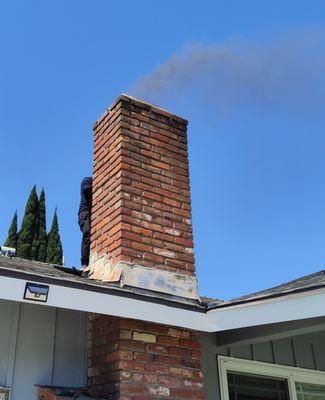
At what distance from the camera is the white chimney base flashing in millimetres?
4227

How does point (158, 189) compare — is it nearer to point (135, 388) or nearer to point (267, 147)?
point (135, 388)

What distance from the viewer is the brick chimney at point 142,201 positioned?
173 inches

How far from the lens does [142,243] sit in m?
4.44

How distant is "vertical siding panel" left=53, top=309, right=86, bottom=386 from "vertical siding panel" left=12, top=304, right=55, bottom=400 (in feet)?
0.19

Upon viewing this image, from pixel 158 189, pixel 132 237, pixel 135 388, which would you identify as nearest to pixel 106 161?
pixel 158 189

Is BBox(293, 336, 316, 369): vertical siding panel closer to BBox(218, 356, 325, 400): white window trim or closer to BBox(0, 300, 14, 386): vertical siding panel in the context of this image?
BBox(218, 356, 325, 400): white window trim

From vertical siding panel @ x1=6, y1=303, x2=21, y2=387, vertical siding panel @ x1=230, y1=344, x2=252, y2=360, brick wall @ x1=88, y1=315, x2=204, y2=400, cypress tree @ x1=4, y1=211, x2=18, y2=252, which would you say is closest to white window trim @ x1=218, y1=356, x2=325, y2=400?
vertical siding panel @ x1=230, y1=344, x2=252, y2=360

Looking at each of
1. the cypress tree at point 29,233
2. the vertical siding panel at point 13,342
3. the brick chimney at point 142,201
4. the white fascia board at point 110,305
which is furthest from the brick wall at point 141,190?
the cypress tree at point 29,233

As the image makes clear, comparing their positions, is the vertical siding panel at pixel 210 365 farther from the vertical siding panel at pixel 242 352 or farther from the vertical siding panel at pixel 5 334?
the vertical siding panel at pixel 5 334

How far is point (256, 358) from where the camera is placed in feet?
16.5

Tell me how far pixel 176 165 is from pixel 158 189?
39cm

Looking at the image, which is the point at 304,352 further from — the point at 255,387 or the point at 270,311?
the point at 270,311

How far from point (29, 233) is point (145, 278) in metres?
19.3

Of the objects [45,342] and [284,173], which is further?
[284,173]
